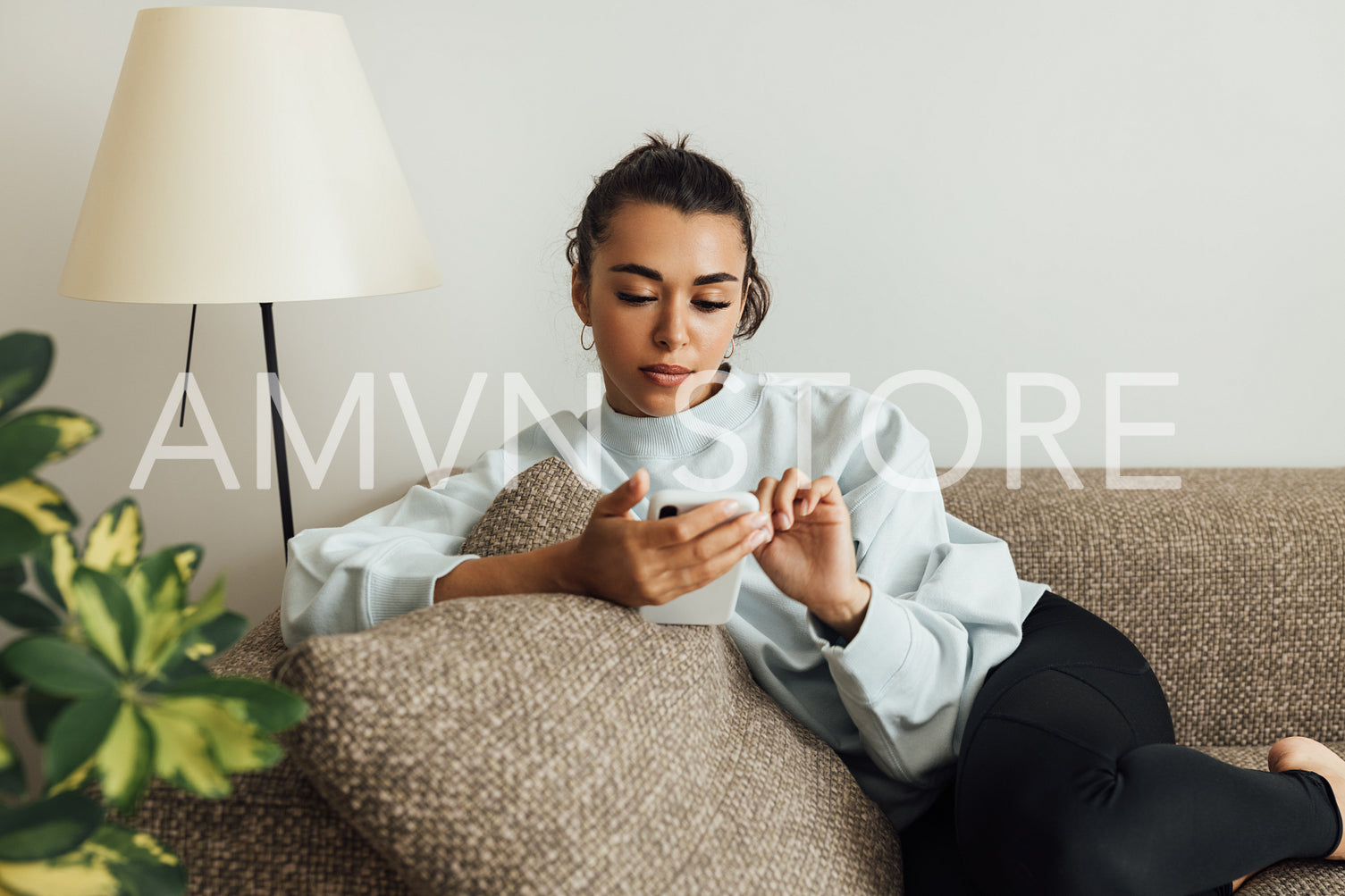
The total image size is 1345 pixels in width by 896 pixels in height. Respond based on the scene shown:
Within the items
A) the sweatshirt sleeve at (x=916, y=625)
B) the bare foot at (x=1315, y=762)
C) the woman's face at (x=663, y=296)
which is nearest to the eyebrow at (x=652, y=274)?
the woman's face at (x=663, y=296)

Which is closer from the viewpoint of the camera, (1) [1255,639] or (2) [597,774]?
(2) [597,774]

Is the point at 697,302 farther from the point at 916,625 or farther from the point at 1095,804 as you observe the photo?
the point at 1095,804

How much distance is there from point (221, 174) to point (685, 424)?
0.60 metres

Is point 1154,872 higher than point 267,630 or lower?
lower

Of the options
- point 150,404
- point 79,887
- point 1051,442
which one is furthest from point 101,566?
point 1051,442

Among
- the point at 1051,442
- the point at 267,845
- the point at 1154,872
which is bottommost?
the point at 1154,872

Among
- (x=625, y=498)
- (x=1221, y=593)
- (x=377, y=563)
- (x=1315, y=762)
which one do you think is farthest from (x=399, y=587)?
(x=1221, y=593)

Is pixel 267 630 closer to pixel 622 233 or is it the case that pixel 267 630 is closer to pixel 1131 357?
pixel 622 233

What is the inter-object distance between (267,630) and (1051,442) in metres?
1.23

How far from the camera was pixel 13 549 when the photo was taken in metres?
0.43

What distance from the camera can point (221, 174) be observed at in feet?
3.51

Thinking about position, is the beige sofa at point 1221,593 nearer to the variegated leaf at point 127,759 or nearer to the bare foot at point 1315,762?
the bare foot at point 1315,762

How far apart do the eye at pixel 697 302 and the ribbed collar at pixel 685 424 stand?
12cm

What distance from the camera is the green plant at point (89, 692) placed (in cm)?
41
